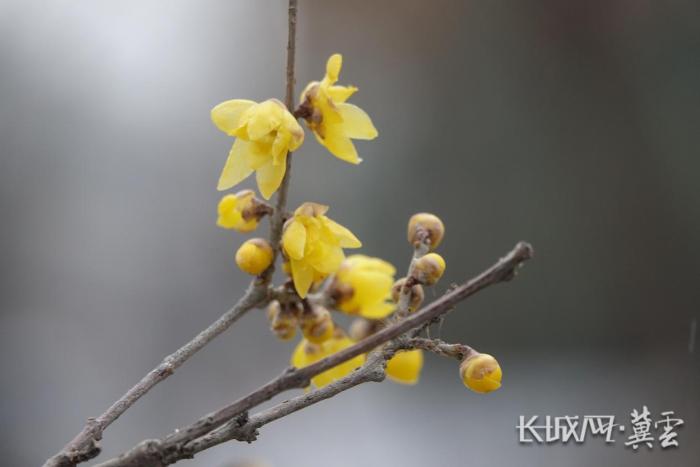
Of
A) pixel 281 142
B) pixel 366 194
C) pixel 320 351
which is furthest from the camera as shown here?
pixel 366 194

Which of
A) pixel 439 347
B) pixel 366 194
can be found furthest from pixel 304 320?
pixel 366 194

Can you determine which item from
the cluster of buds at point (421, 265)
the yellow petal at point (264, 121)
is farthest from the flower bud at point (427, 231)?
the yellow petal at point (264, 121)

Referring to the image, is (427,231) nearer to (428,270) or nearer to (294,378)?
(428,270)

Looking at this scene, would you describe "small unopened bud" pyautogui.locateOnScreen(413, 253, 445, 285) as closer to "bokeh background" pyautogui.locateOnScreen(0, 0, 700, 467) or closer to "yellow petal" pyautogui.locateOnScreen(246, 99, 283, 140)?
"yellow petal" pyautogui.locateOnScreen(246, 99, 283, 140)

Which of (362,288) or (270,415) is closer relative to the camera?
(270,415)

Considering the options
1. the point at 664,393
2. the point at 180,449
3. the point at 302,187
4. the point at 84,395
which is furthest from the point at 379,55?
the point at 180,449

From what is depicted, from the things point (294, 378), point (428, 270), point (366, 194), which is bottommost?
point (294, 378)

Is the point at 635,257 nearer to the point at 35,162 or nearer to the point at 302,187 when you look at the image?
the point at 302,187

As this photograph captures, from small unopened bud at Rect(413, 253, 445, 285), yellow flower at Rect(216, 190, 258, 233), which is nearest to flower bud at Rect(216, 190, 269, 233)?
yellow flower at Rect(216, 190, 258, 233)
